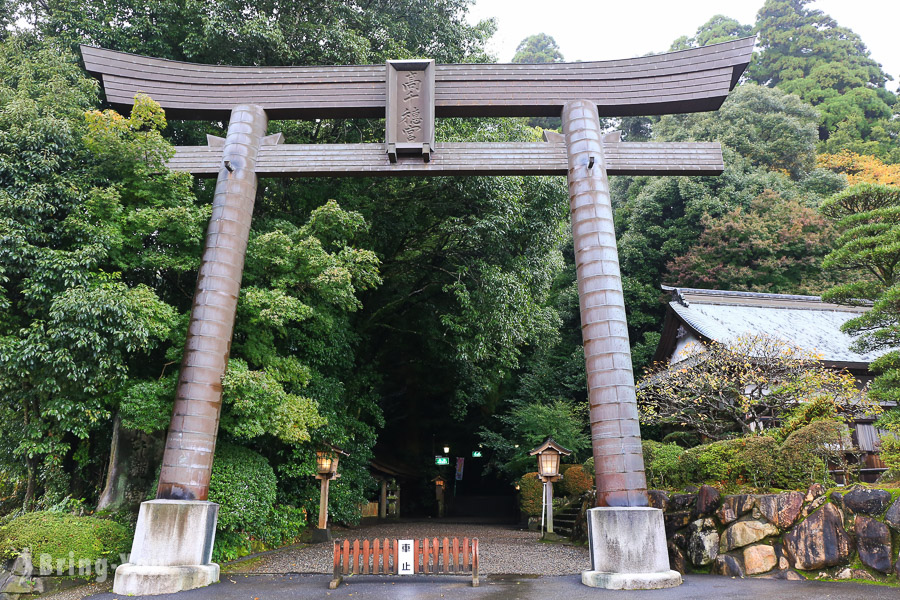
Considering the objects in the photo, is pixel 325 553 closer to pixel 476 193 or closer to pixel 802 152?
pixel 476 193

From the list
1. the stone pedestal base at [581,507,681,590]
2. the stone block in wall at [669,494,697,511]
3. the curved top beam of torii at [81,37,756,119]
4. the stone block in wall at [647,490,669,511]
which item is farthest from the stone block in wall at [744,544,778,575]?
the curved top beam of torii at [81,37,756,119]

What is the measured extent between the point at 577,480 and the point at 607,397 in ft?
31.5

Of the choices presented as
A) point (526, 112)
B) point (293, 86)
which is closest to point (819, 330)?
point (526, 112)

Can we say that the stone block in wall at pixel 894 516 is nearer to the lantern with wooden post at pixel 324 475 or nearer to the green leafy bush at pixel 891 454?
the green leafy bush at pixel 891 454

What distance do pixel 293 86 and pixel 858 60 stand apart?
4436cm

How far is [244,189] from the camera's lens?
8.17m

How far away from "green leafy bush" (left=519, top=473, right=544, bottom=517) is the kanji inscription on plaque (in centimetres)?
1140

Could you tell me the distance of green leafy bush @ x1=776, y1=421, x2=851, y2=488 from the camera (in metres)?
7.26

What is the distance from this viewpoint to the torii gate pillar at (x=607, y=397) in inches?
249

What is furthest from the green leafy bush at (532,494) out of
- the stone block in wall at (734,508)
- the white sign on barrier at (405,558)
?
the white sign on barrier at (405,558)

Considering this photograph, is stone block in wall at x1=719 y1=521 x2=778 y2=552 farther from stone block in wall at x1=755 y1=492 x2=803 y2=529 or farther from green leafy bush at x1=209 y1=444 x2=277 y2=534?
green leafy bush at x1=209 y1=444 x2=277 y2=534

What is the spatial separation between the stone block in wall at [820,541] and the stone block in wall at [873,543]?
5.8 inches

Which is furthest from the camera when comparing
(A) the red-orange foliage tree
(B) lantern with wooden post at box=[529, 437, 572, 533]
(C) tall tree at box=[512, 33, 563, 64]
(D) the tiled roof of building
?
(C) tall tree at box=[512, 33, 563, 64]

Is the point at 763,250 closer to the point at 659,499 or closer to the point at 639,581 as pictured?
the point at 659,499
